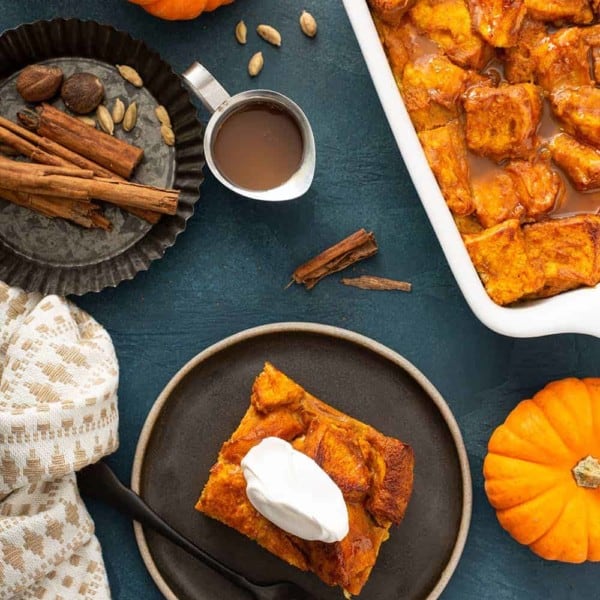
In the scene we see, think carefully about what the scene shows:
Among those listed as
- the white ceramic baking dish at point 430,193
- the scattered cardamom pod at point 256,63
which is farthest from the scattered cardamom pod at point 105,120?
the white ceramic baking dish at point 430,193

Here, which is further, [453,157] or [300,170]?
[300,170]

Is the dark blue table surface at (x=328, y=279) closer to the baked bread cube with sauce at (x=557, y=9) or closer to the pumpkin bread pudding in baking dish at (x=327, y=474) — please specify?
the pumpkin bread pudding in baking dish at (x=327, y=474)

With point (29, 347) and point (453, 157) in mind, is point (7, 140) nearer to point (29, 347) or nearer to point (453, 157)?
point (29, 347)

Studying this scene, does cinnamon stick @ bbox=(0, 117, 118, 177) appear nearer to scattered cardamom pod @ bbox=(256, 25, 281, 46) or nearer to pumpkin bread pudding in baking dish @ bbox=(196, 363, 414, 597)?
scattered cardamom pod @ bbox=(256, 25, 281, 46)

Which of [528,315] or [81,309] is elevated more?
[81,309]

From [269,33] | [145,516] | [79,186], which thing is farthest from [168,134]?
[145,516]

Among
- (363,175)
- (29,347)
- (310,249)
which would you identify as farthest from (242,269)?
(29,347)
